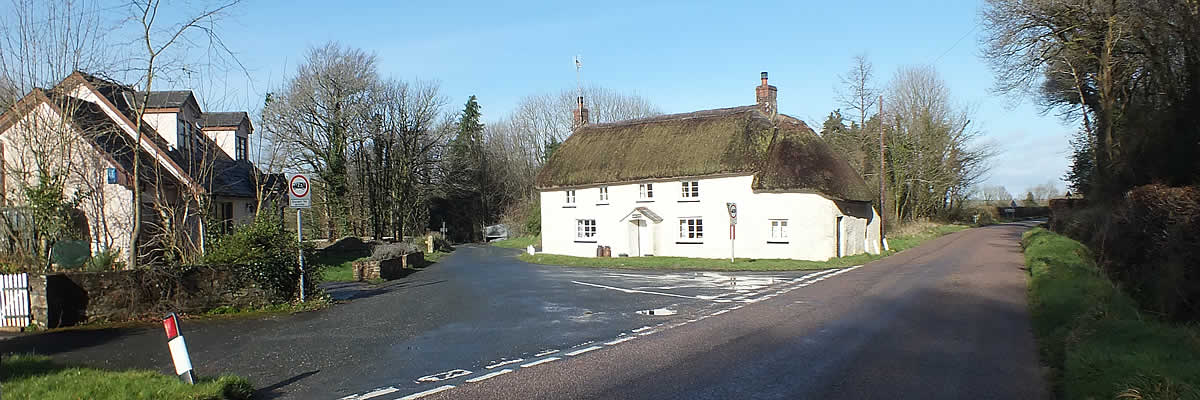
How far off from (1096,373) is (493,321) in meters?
8.89

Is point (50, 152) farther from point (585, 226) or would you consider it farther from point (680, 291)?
point (585, 226)

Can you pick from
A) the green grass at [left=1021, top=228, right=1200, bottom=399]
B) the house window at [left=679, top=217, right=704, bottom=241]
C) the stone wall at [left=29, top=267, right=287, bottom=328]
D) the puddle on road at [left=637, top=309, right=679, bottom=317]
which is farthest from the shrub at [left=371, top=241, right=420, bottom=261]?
the green grass at [left=1021, top=228, right=1200, bottom=399]

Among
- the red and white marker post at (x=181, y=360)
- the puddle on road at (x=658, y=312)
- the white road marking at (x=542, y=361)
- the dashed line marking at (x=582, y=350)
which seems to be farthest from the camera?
the puddle on road at (x=658, y=312)

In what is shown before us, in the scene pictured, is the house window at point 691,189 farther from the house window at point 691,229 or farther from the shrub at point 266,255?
the shrub at point 266,255

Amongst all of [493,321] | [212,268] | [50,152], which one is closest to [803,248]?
[493,321]

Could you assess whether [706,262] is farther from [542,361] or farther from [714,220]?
[542,361]

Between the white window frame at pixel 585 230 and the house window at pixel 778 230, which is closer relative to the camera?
the house window at pixel 778 230

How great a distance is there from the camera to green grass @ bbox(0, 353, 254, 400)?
22.4ft

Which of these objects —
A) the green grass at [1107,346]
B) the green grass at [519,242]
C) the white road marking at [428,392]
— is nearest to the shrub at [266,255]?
the white road marking at [428,392]

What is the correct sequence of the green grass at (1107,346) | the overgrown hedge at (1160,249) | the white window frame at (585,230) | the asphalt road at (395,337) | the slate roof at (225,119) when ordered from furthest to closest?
the white window frame at (585,230), the slate roof at (225,119), the overgrown hedge at (1160,249), the asphalt road at (395,337), the green grass at (1107,346)

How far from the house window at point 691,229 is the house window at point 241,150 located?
18.6 metres

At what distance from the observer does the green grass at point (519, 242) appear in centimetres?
5412

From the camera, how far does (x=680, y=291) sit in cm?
1845

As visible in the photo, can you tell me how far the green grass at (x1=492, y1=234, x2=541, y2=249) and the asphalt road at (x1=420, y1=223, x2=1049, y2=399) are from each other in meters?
39.4
